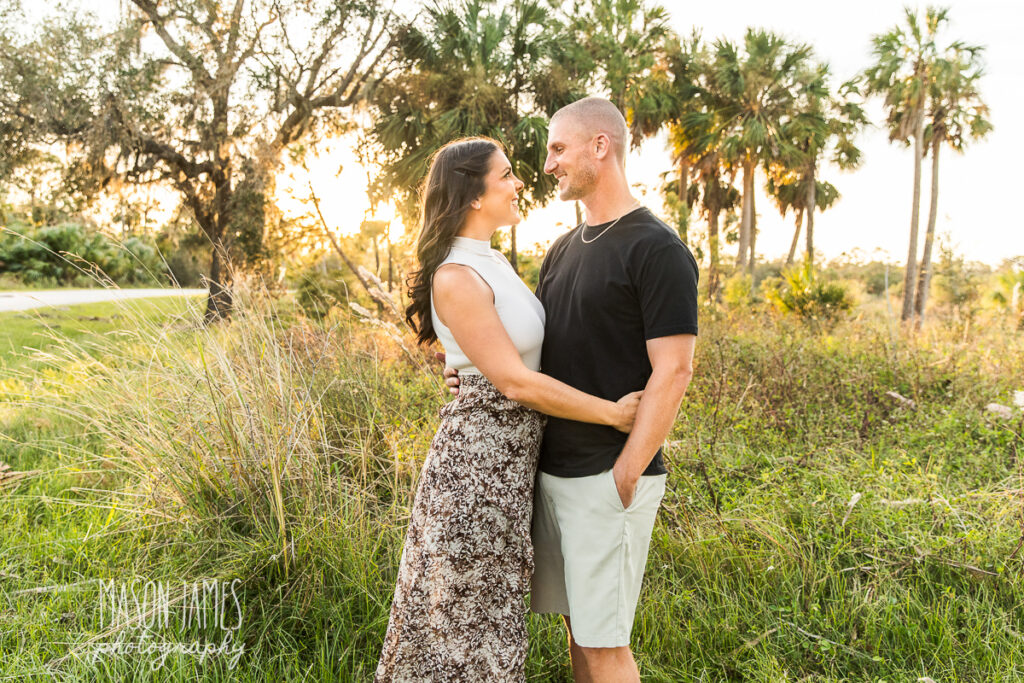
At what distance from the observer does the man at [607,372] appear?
1774 millimetres

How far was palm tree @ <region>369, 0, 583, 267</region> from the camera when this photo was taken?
49.1 ft

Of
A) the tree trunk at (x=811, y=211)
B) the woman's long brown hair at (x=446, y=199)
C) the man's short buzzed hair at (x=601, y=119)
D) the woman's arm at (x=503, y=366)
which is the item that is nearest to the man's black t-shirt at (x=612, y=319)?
the woman's arm at (x=503, y=366)

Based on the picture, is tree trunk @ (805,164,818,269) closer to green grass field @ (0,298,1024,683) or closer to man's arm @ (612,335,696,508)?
green grass field @ (0,298,1024,683)

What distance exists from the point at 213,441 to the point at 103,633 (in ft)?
2.92

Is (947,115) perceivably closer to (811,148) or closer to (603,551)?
(811,148)

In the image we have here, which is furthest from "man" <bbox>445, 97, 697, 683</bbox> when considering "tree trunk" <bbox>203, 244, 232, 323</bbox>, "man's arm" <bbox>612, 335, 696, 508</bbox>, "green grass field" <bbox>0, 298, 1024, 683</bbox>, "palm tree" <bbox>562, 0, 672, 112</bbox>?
"palm tree" <bbox>562, 0, 672, 112</bbox>

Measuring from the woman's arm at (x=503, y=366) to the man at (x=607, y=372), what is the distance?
4.0 inches

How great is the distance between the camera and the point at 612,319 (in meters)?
1.90

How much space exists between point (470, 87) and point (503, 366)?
14506 millimetres

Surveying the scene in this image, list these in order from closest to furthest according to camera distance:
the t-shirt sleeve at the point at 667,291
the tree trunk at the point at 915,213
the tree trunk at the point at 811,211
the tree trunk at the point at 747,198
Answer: the t-shirt sleeve at the point at 667,291 < the tree trunk at the point at 915,213 < the tree trunk at the point at 747,198 < the tree trunk at the point at 811,211

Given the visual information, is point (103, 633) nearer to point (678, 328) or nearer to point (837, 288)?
point (678, 328)

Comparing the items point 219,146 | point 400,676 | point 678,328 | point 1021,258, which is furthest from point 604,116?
point 219,146

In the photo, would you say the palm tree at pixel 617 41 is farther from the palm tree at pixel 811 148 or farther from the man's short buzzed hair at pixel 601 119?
the man's short buzzed hair at pixel 601 119

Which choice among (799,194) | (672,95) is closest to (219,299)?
(672,95)
